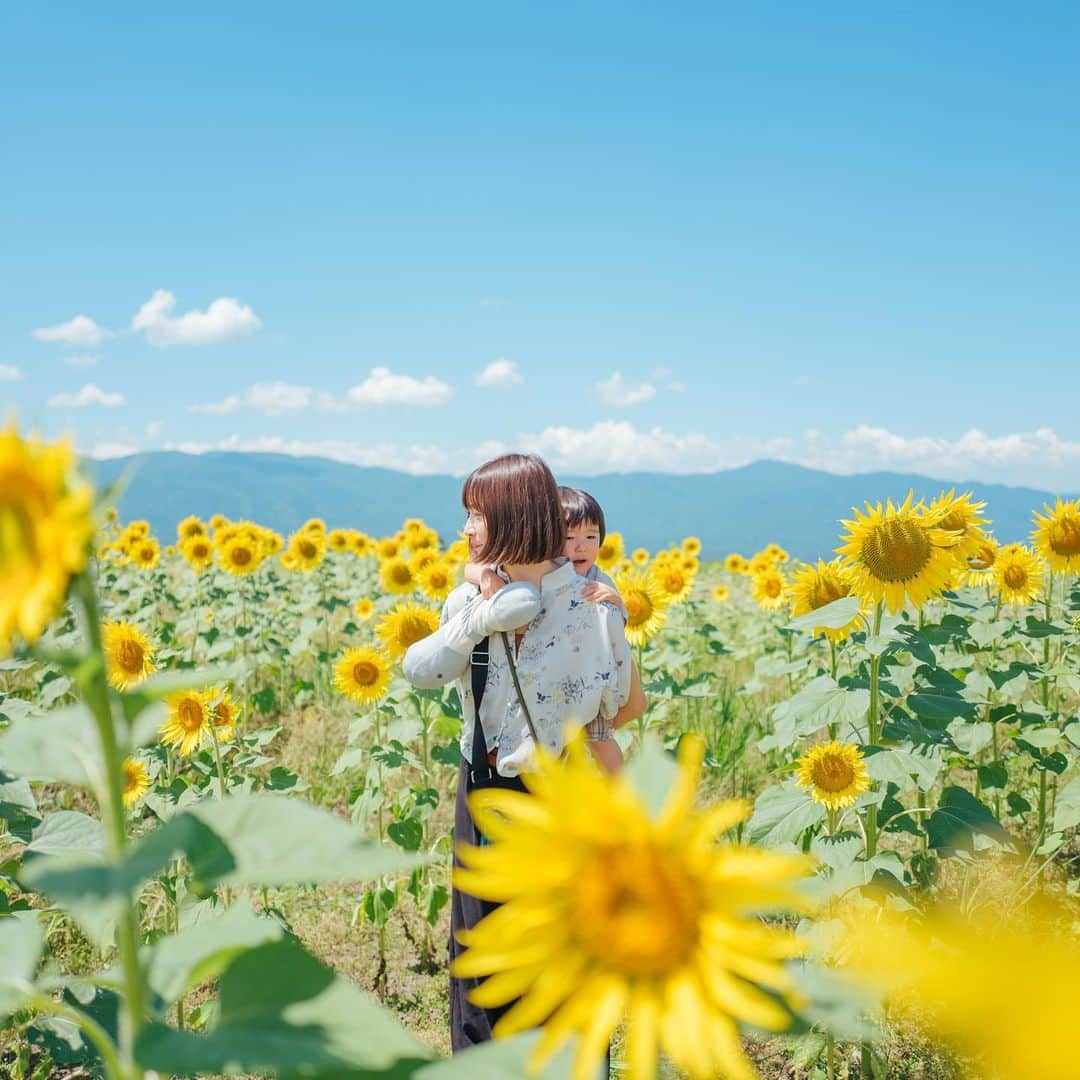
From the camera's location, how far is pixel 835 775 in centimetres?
298

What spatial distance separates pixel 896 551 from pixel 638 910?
256cm

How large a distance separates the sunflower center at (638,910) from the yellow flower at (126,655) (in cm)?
330

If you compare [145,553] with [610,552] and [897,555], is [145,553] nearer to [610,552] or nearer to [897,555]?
[610,552]

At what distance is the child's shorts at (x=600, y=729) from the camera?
2955 mm

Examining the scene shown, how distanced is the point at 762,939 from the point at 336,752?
234 inches

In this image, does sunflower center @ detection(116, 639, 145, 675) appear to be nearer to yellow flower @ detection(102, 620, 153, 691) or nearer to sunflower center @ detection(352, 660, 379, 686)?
yellow flower @ detection(102, 620, 153, 691)

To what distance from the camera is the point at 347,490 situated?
161750 millimetres

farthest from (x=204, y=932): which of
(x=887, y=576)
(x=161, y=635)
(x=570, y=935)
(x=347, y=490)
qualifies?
(x=347, y=490)

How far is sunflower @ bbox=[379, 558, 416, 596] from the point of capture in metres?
6.55

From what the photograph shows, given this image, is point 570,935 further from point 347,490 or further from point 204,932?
point 347,490

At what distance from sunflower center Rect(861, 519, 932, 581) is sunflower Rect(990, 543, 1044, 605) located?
226 cm

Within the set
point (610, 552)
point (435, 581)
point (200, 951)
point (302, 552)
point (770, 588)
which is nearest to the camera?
point (200, 951)

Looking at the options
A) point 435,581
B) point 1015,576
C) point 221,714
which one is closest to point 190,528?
point 435,581

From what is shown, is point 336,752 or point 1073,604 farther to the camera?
point 336,752
